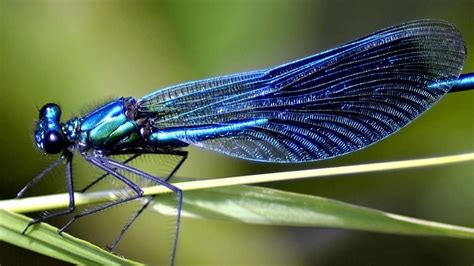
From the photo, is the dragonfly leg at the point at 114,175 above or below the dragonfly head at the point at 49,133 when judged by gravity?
below

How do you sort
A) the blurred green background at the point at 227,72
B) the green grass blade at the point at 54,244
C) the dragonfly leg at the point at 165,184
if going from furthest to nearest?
the blurred green background at the point at 227,72 → the dragonfly leg at the point at 165,184 → the green grass blade at the point at 54,244

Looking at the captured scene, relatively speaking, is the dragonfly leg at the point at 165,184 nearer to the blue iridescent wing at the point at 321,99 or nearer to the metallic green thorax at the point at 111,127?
the metallic green thorax at the point at 111,127

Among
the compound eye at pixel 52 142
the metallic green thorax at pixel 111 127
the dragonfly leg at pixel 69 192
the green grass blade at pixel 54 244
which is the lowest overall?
the green grass blade at pixel 54 244

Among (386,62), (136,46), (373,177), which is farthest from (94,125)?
(373,177)

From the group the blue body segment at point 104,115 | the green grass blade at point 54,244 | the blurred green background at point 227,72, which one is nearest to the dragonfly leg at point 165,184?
the blue body segment at point 104,115

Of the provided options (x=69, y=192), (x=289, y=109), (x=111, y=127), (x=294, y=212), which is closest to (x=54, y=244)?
(x=69, y=192)

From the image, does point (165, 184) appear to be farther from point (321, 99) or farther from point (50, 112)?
point (321, 99)

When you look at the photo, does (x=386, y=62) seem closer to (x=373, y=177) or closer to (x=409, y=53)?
(x=409, y=53)
